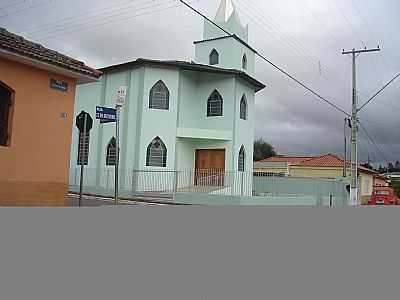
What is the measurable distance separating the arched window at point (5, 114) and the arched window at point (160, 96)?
11679 millimetres

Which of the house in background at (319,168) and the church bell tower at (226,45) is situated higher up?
the church bell tower at (226,45)

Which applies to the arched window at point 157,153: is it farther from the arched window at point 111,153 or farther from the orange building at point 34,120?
the orange building at point 34,120

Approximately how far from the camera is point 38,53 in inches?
455

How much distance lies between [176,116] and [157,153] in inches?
86.6

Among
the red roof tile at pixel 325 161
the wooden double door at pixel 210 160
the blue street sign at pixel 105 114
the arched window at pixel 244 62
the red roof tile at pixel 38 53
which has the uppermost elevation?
Answer: the arched window at pixel 244 62

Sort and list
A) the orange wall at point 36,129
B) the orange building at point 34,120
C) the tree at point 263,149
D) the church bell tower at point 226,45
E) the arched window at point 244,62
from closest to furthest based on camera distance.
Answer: the orange building at point 34,120, the orange wall at point 36,129, the church bell tower at point 226,45, the arched window at point 244,62, the tree at point 263,149

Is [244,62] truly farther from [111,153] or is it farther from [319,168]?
[319,168]

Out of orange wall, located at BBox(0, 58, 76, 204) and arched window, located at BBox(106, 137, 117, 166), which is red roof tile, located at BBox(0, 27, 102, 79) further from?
arched window, located at BBox(106, 137, 117, 166)

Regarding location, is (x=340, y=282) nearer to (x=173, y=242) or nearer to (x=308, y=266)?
(x=308, y=266)

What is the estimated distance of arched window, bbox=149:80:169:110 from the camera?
22.7 meters

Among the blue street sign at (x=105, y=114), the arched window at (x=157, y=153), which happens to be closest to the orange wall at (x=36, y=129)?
the blue street sign at (x=105, y=114)

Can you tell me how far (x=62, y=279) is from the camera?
5.34 m

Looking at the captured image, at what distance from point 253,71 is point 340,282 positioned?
77.0 feet

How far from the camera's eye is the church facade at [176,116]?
22.4 m
